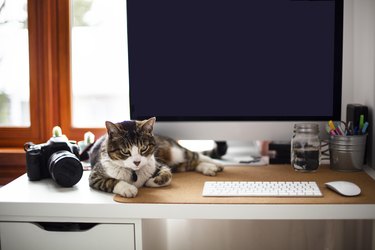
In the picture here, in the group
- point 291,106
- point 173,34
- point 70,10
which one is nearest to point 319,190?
point 291,106

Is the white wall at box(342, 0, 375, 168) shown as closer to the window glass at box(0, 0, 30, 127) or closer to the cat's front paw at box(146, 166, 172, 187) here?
the cat's front paw at box(146, 166, 172, 187)

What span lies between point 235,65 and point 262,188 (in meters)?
0.47

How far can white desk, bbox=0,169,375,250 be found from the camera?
1.32 metres

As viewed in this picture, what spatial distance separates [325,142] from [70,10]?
45.1 inches

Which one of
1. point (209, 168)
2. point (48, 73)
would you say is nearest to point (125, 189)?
point (209, 168)

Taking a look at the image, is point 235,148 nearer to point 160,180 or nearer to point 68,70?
point 160,180

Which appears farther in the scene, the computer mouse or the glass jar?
the glass jar

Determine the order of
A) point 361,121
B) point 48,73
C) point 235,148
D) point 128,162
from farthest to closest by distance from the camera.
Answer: point 48,73 → point 235,148 → point 361,121 → point 128,162

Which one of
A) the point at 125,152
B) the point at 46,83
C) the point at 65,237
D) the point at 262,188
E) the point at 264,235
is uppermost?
A: the point at 46,83

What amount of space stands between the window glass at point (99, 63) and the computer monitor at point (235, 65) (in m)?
0.36

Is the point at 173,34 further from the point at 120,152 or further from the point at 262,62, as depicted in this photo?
the point at 120,152

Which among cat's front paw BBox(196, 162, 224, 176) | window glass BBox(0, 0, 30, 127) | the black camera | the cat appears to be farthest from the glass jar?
window glass BBox(0, 0, 30, 127)

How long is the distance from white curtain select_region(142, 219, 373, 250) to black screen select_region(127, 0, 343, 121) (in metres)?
0.45

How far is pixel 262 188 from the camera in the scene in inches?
56.7
